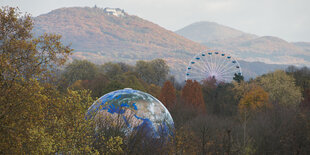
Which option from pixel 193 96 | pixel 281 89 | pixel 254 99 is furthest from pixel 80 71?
pixel 281 89

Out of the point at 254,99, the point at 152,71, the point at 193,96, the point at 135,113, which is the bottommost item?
the point at 193,96

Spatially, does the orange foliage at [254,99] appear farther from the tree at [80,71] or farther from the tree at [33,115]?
the tree at [33,115]

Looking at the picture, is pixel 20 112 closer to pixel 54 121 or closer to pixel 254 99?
pixel 54 121

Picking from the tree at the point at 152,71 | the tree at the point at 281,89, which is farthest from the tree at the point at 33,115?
the tree at the point at 152,71

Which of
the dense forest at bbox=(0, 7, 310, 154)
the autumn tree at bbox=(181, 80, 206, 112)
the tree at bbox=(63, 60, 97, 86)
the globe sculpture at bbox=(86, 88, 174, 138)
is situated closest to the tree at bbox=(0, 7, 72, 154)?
the dense forest at bbox=(0, 7, 310, 154)

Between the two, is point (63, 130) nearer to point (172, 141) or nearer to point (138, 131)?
point (138, 131)

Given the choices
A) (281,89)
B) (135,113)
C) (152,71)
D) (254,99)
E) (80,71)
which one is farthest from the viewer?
(152,71)
